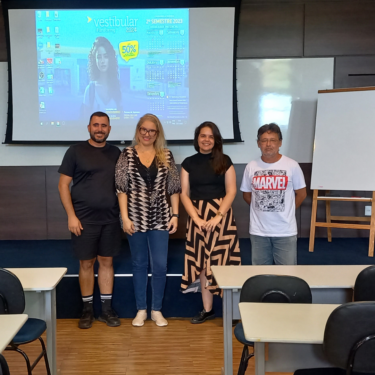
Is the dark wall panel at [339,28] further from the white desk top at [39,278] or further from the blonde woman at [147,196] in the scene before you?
the white desk top at [39,278]

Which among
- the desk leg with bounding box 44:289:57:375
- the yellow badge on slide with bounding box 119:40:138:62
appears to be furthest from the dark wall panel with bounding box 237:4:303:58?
the desk leg with bounding box 44:289:57:375

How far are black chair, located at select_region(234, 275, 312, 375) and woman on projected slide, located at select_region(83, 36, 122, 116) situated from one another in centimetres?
291

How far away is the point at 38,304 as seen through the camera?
2.11m

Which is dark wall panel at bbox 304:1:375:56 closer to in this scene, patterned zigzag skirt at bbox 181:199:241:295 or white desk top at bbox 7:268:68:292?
patterned zigzag skirt at bbox 181:199:241:295

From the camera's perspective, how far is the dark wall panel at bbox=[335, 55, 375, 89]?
425 centimetres

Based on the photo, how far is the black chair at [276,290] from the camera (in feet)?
5.77

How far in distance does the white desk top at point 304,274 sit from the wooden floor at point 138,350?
0.64 meters

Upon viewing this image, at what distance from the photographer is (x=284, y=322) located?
1.49 metres

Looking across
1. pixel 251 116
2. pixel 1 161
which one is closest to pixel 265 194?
pixel 251 116

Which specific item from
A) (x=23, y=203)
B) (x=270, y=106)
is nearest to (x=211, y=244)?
(x=270, y=106)

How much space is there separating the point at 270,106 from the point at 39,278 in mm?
3122

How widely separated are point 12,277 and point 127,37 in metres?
3.05

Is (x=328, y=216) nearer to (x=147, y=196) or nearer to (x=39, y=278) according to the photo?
(x=147, y=196)

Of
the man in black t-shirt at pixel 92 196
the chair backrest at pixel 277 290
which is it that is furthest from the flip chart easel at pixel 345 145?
the chair backrest at pixel 277 290
